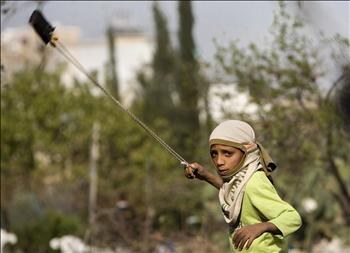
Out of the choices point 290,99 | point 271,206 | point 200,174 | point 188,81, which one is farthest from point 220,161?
Result: point 188,81

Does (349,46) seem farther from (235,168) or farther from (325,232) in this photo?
(325,232)

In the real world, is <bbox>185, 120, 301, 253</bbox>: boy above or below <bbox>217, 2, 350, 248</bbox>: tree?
below

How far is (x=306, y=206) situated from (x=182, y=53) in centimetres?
565

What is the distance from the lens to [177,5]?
11.3m

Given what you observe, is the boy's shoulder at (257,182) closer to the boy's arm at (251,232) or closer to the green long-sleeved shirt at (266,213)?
the green long-sleeved shirt at (266,213)


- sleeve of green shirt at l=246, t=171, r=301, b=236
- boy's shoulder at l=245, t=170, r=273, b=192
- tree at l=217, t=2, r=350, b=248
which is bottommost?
sleeve of green shirt at l=246, t=171, r=301, b=236

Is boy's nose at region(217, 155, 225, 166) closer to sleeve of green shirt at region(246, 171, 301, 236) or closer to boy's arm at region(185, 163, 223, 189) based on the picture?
sleeve of green shirt at region(246, 171, 301, 236)

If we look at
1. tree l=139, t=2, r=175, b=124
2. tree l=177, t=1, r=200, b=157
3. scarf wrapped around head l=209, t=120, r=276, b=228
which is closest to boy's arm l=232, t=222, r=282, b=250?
scarf wrapped around head l=209, t=120, r=276, b=228

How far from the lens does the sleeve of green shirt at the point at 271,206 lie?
16.7 ft

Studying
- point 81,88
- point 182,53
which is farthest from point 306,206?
point 81,88

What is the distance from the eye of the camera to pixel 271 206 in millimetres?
5137

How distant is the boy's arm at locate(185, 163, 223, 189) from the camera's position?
18.7ft

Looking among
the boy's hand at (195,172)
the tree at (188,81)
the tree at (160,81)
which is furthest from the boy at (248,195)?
the tree at (160,81)

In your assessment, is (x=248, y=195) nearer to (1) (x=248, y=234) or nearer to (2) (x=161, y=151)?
(1) (x=248, y=234)
